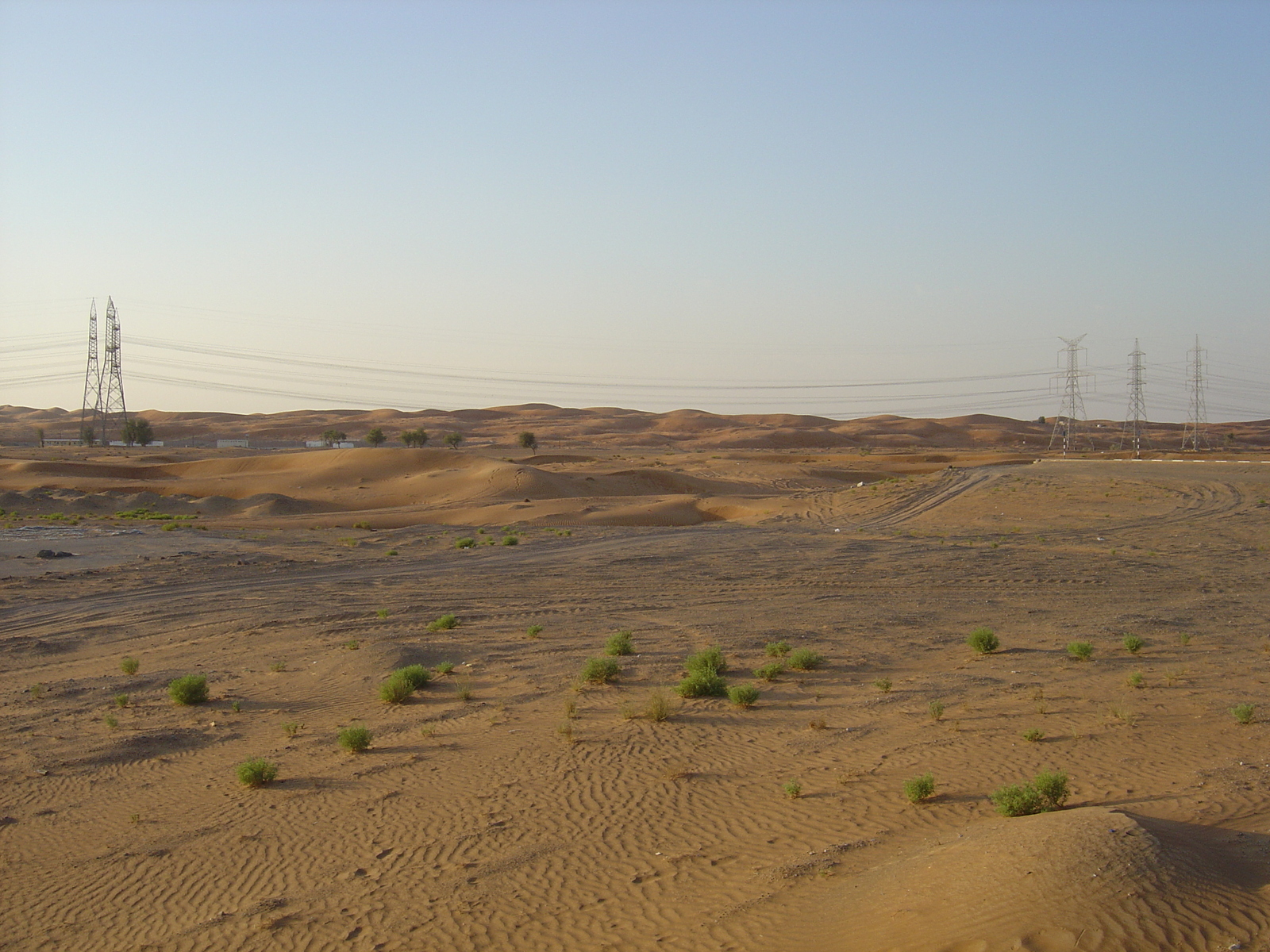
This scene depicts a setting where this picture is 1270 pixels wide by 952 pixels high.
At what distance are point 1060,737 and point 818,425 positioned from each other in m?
167

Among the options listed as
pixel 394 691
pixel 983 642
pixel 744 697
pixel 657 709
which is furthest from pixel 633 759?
pixel 983 642

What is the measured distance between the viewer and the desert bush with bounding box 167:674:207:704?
12406mm

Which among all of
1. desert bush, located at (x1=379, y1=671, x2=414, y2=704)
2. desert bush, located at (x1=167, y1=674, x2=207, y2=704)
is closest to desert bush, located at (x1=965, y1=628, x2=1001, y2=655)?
desert bush, located at (x1=379, y1=671, x2=414, y2=704)

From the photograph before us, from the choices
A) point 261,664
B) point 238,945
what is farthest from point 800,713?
point 261,664

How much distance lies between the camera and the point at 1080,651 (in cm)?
1423

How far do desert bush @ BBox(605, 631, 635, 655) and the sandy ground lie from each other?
255 mm

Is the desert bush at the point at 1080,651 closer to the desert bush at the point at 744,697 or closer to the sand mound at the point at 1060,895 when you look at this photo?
the desert bush at the point at 744,697

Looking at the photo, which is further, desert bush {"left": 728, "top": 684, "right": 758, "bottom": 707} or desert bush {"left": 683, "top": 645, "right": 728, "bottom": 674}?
desert bush {"left": 683, "top": 645, "right": 728, "bottom": 674}

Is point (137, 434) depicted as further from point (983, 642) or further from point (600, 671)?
point (983, 642)

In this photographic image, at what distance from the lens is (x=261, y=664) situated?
14961 millimetres

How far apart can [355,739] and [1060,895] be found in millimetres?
7282

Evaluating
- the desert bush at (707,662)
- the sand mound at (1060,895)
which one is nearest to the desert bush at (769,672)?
the desert bush at (707,662)

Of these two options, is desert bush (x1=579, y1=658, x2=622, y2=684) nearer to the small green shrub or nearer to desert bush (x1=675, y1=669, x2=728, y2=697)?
desert bush (x1=675, y1=669, x2=728, y2=697)

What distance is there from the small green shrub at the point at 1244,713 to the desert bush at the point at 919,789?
455cm
